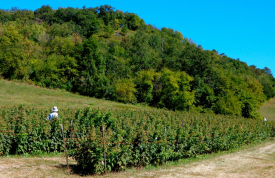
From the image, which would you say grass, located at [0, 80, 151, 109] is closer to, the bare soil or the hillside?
the hillside

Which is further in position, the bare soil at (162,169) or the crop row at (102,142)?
the crop row at (102,142)

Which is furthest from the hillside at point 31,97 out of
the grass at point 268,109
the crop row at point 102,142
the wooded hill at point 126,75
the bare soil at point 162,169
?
the grass at point 268,109

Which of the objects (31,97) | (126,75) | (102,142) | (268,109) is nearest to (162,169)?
(102,142)

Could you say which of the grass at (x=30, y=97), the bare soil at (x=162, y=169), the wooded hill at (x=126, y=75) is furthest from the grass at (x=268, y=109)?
the bare soil at (x=162, y=169)

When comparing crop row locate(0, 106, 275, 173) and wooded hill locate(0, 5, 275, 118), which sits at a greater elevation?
wooded hill locate(0, 5, 275, 118)

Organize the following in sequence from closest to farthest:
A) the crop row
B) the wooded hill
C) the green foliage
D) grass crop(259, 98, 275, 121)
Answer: the crop row, the wooded hill, the green foliage, grass crop(259, 98, 275, 121)

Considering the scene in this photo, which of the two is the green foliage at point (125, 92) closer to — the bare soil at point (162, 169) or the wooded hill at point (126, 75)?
the wooded hill at point (126, 75)

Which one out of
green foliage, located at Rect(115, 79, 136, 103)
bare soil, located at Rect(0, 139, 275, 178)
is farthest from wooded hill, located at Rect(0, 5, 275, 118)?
bare soil, located at Rect(0, 139, 275, 178)

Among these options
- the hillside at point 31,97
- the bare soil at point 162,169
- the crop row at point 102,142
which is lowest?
the bare soil at point 162,169

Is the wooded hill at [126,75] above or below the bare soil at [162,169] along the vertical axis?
above

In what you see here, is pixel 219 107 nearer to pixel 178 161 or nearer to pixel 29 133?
pixel 178 161

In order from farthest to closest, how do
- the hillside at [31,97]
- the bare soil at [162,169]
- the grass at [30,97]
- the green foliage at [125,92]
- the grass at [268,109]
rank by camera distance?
the grass at [268,109] < the green foliage at [125,92] < the grass at [30,97] < the hillside at [31,97] < the bare soil at [162,169]

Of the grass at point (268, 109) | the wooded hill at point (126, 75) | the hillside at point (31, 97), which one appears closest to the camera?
Answer: the hillside at point (31, 97)

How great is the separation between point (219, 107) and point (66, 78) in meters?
35.7
